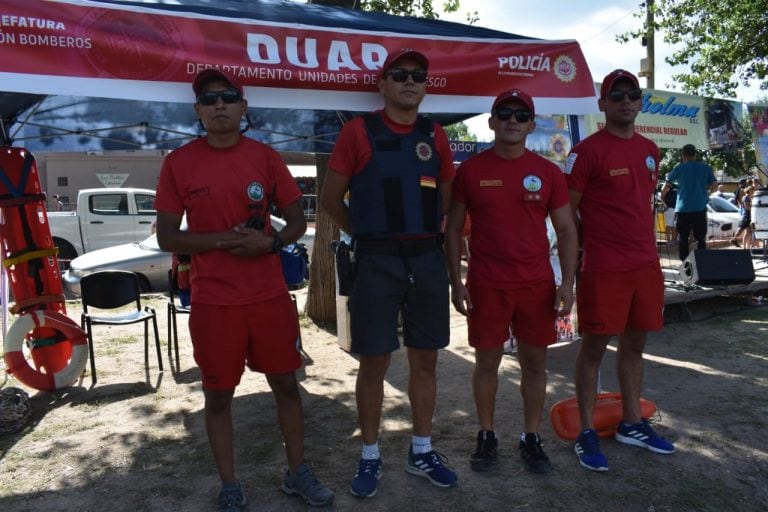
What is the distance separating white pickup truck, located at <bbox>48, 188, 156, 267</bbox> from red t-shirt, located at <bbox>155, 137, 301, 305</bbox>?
9635 millimetres

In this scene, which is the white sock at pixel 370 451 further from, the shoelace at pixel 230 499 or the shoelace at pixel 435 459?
the shoelace at pixel 230 499

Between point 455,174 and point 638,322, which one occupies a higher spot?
point 455,174

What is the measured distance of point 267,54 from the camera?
3551mm

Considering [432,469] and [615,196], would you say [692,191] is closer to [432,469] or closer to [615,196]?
[615,196]

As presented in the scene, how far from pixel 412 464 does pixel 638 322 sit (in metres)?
1.48

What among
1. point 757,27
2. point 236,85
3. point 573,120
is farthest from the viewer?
point 757,27

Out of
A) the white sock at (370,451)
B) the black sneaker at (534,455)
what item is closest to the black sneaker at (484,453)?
the black sneaker at (534,455)

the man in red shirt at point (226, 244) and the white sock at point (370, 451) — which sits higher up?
the man in red shirt at point (226, 244)

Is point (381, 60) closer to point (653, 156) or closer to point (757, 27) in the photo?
point (653, 156)

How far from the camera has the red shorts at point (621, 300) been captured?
3.26 m

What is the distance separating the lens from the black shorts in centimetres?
290

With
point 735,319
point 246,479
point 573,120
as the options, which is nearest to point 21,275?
point 246,479

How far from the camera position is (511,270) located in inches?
121

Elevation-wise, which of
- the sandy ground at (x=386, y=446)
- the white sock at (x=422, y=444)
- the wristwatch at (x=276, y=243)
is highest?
the wristwatch at (x=276, y=243)
